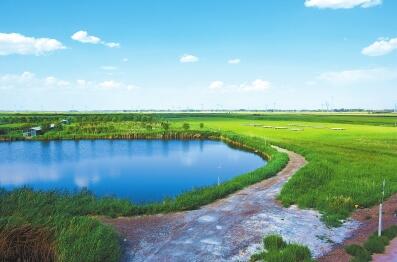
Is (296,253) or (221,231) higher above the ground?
(296,253)

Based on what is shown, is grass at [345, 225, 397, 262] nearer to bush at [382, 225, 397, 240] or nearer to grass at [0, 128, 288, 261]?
bush at [382, 225, 397, 240]

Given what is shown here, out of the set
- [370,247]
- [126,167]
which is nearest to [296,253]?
[370,247]

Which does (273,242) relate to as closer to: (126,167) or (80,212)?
(80,212)

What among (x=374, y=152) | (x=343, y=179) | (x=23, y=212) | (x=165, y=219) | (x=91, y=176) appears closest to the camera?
(x=23, y=212)

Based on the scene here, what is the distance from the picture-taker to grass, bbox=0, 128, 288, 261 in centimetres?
1058

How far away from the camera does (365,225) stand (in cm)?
1438

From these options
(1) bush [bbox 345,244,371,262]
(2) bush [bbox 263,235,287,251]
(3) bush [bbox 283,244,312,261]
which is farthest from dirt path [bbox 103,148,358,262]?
(1) bush [bbox 345,244,371,262]

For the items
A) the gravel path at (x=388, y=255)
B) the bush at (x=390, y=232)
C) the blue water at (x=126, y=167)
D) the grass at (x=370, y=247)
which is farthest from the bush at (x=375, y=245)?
the blue water at (x=126, y=167)

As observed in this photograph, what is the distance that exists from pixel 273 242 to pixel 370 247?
2938 millimetres

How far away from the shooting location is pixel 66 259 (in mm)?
9883

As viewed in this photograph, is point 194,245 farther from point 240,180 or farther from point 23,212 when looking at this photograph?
point 240,180

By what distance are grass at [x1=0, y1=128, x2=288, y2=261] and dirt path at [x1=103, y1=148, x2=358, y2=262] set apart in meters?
0.81

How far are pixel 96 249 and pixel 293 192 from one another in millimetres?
11678

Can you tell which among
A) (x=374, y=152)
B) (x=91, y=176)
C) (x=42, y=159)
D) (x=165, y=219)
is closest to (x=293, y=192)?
(x=165, y=219)
